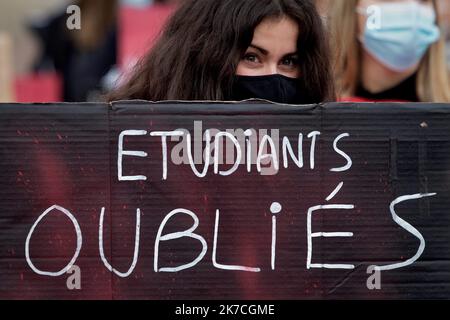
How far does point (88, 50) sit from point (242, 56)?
14.1 feet

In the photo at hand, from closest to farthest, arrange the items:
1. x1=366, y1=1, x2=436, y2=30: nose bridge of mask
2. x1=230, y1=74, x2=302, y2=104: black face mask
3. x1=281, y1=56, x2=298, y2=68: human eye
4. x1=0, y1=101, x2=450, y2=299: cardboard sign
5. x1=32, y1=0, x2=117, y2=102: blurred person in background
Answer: x1=0, y1=101, x2=450, y2=299: cardboard sign < x1=230, y1=74, x2=302, y2=104: black face mask < x1=281, y1=56, x2=298, y2=68: human eye < x1=366, y1=1, x2=436, y2=30: nose bridge of mask < x1=32, y1=0, x2=117, y2=102: blurred person in background

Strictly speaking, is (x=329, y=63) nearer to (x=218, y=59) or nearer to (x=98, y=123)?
(x=218, y=59)

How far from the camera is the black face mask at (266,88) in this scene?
289cm

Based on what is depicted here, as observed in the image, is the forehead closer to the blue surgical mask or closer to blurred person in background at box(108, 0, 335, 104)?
blurred person in background at box(108, 0, 335, 104)

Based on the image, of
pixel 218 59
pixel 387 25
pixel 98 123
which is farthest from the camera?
pixel 387 25

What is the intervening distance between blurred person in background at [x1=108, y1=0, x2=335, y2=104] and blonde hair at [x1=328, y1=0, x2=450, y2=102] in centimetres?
119

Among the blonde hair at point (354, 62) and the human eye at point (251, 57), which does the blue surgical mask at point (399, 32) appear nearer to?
the blonde hair at point (354, 62)

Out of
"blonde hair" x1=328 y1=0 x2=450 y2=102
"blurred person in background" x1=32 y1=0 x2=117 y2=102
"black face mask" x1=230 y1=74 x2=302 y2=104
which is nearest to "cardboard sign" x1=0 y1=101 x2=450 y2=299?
"black face mask" x1=230 y1=74 x2=302 y2=104

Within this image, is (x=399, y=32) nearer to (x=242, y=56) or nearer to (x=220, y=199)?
(x=242, y=56)

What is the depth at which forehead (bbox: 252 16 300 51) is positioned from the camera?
2.97 metres

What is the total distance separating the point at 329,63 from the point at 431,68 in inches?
52.7

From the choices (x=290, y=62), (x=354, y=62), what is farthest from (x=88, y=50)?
(x=290, y=62)
